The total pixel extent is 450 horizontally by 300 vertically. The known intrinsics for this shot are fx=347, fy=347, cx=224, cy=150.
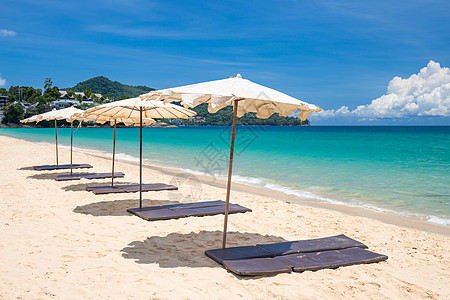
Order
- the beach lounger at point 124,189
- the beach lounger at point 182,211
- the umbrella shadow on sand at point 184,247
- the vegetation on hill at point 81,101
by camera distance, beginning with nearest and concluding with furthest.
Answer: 1. the umbrella shadow on sand at point 184,247
2. the beach lounger at point 182,211
3. the beach lounger at point 124,189
4. the vegetation on hill at point 81,101

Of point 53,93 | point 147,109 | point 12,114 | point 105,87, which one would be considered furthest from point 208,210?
point 105,87

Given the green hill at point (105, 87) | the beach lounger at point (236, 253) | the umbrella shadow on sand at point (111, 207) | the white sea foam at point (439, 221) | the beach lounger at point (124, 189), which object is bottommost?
the white sea foam at point (439, 221)

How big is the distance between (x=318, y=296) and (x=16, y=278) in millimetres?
3127

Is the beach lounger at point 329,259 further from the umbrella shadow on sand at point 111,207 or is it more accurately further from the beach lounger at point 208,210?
the umbrella shadow on sand at point 111,207

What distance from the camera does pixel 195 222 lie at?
632 cm

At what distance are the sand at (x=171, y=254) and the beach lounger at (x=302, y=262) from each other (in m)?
0.09

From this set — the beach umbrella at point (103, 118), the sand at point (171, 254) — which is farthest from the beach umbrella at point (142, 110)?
the sand at point (171, 254)

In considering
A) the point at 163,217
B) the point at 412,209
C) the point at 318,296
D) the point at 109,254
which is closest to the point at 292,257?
the point at 318,296

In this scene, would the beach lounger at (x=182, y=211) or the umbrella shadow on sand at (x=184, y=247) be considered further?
the beach lounger at (x=182, y=211)

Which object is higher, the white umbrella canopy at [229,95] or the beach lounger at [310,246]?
the white umbrella canopy at [229,95]

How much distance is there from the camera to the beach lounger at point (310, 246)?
15.2ft

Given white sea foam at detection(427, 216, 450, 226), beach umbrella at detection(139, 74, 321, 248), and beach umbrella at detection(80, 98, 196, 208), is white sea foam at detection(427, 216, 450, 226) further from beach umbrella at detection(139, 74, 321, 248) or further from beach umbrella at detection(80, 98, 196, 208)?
beach umbrella at detection(80, 98, 196, 208)

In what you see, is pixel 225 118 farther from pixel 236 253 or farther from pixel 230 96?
pixel 230 96

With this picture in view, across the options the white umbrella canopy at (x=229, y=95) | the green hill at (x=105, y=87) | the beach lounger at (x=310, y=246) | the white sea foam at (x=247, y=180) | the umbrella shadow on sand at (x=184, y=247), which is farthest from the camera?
the green hill at (x=105, y=87)
